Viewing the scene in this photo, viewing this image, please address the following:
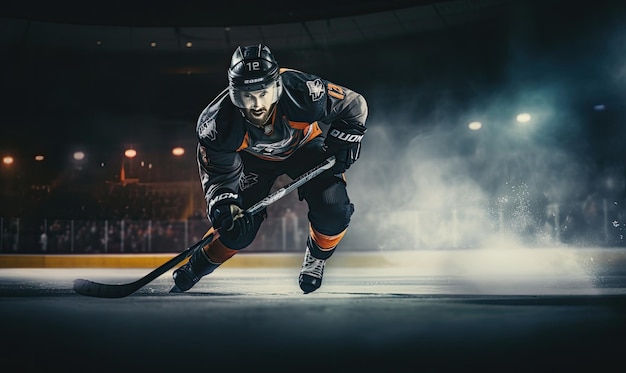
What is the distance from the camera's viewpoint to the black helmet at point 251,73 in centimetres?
278

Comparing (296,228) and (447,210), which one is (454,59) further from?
(296,228)

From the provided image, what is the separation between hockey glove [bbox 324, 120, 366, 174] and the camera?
128 inches

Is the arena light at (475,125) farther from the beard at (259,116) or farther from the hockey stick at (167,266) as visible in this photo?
the beard at (259,116)

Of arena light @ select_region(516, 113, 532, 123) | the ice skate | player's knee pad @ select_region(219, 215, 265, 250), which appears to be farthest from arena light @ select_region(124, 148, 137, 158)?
the ice skate

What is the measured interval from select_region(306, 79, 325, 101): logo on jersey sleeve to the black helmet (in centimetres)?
26

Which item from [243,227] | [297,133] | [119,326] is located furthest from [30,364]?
[297,133]

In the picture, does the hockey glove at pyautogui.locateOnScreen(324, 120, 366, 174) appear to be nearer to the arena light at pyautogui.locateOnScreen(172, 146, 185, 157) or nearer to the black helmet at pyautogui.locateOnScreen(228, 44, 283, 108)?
the black helmet at pyautogui.locateOnScreen(228, 44, 283, 108)

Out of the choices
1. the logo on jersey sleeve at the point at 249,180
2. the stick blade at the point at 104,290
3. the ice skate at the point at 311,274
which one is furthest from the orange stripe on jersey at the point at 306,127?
the stick blade at the point at 104,290

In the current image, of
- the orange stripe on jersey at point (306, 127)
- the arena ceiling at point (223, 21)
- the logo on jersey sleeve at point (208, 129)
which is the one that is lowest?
the logo on jersey sleeve at point (208, 129)

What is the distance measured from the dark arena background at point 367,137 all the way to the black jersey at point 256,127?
35.7 inches

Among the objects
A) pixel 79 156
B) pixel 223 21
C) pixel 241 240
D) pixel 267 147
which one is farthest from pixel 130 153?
pixel 267 147

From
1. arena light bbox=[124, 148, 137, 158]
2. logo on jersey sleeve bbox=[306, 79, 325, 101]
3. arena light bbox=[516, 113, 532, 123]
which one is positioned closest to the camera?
logo on jersey sleeve bbox=[306, 79, 325, 101]

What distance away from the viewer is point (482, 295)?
302 cm

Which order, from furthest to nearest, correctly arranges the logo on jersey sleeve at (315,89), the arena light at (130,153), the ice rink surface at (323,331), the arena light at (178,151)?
the arena light at (178,151), the arena light at (130,153), the logo on jersey sleeve at (315,89), the ice rink surface at (323,331)
